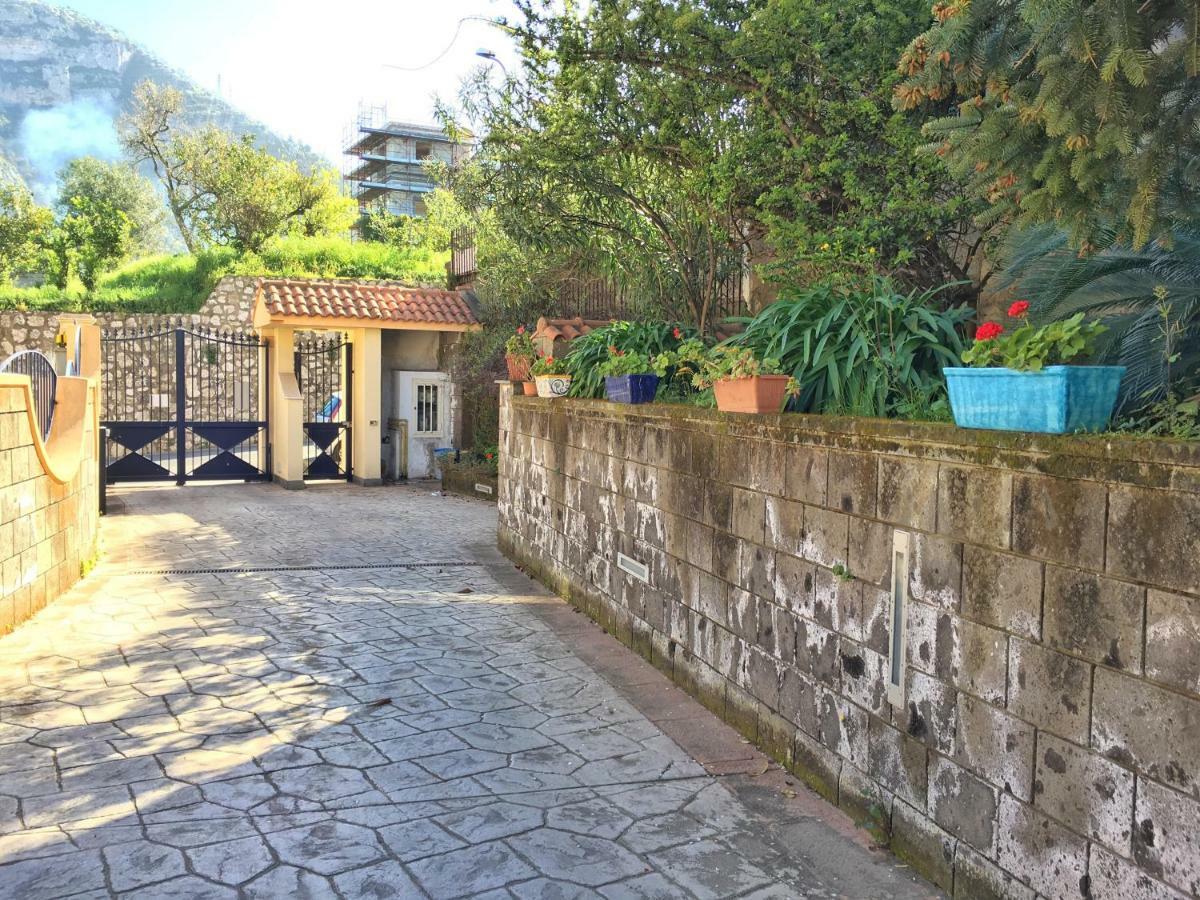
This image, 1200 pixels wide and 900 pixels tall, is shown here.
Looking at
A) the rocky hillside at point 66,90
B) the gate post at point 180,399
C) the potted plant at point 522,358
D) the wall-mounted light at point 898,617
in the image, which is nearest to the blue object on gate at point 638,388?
the potted plant at point 522,358

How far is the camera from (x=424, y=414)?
Answer: 1703 centimetres

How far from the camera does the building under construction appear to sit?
64562 millimetres

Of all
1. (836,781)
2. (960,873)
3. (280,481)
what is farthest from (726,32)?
(280,481)

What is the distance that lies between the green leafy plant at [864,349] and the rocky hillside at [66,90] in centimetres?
13160

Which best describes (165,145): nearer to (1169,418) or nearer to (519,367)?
(519,367)

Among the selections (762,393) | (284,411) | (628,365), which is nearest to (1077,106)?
(762,393)

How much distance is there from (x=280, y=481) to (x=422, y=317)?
12.2 feet

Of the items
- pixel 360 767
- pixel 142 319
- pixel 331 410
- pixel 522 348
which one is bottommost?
pixel 360 767

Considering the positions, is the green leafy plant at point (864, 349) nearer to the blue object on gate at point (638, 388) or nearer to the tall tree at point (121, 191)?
the blue object on gate at point (638, 388)

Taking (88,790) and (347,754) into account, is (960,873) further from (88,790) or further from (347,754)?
(88,790)

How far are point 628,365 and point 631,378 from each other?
20 cm

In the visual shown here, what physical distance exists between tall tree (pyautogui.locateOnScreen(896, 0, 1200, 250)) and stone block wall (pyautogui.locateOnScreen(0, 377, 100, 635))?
244 inches

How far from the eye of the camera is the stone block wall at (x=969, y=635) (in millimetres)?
2615

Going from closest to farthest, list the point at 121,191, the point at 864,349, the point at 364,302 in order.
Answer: the point at 864,349 → the point at 364,302 → the point at 121,191
